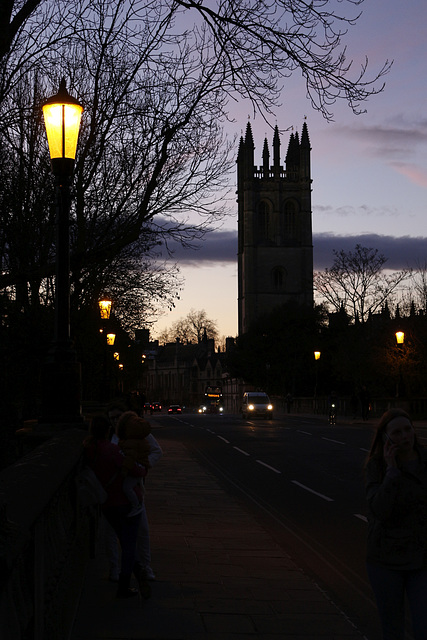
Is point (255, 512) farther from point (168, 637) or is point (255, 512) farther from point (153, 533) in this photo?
point (168, 637)

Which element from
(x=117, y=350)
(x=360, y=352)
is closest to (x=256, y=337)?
(x=360, y=352)

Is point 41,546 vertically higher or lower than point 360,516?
higher

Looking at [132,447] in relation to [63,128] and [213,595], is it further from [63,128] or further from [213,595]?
[63,128]

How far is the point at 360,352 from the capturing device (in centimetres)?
6719

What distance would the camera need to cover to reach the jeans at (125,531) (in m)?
7.87

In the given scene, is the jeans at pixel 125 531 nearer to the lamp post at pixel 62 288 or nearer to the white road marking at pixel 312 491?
the lamp post at pixel 62 288

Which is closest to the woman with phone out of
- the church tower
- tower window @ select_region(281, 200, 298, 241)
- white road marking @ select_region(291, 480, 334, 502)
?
white road marking @ select_region(291, 480, 334, 502)

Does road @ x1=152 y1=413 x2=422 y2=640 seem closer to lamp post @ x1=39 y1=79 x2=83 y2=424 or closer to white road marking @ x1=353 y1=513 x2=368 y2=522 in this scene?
white road marking @ x1=353 y1=513 x2=368 y2=522

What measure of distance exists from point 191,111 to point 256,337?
91331mm

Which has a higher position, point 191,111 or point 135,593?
point 191,111

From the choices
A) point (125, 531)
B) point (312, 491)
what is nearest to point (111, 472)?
point (125, 531)

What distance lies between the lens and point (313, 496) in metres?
16.9

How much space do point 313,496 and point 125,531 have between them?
372 inches

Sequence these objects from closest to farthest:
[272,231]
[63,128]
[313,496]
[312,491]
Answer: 1. [63,128]
2. [313,496]
3. [312,491]
4. [272,231]
